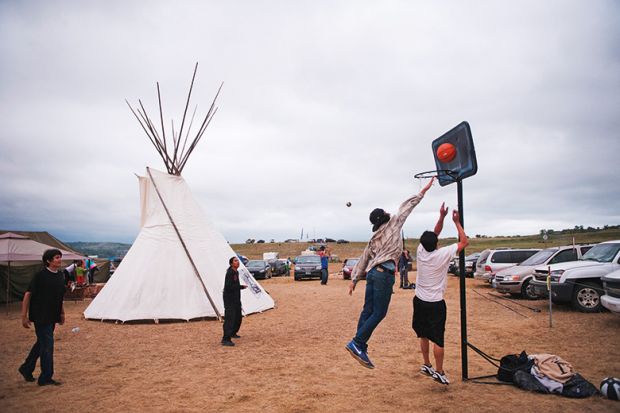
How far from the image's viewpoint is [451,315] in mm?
11648

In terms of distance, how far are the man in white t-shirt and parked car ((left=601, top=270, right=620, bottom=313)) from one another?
17.5 ft

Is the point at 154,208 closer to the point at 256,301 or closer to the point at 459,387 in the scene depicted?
the point at 256,301

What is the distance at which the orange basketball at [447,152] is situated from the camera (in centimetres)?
561

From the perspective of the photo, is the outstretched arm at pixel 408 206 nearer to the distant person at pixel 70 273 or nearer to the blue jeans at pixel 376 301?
the blue jeans at pixel 376 301

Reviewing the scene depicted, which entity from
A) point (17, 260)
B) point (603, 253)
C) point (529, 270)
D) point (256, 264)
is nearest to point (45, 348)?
point (17, 260)

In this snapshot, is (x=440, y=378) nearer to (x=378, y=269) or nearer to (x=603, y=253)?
(x=378, y=269)

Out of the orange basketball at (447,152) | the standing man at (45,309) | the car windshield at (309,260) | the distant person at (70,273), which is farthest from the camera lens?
the car windshield at (309,260)

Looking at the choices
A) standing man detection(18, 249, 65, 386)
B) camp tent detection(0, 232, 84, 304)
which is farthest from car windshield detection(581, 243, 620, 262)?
camp tent detection(0, 232, 84, 304)

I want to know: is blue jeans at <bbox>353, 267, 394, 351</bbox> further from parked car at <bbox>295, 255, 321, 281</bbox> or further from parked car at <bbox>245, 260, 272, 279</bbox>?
parked car at <bbox>245, 260, 272, 279</bbox>

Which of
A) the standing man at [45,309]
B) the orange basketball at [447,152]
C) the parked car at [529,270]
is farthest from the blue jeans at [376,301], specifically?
the parked car at [529,270]

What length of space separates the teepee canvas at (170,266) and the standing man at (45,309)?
5.27 meters

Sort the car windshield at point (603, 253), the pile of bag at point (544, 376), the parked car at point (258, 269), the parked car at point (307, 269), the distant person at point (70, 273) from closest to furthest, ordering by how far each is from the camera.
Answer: the pile of bag at point (544, 376)
the car windshield at point (603, 253)
the distant person at point (70, 273)
the parked car at point (307, 269)
the parked car at point (258, 269)

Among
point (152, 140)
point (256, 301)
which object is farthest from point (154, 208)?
point (256, 301)

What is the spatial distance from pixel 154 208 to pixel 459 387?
10393 millimetres
